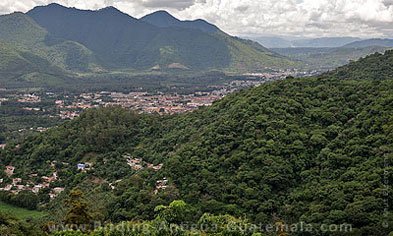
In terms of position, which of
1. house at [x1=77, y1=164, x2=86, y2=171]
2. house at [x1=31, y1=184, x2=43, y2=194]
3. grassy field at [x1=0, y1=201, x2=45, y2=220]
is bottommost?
grassy field at [x1=0, y1=201, x2=45, y2=220]

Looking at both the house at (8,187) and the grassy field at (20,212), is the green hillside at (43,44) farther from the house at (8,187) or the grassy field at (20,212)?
the grassy field at (20,212)

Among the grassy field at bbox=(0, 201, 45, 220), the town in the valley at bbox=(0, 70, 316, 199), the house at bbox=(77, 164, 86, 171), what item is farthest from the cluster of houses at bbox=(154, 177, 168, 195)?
the town in the valley at bbox=(0, 70, 316, 199)

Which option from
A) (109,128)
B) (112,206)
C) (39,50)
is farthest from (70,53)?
(112,206)

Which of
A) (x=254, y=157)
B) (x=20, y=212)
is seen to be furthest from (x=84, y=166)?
(x=254, y=157)

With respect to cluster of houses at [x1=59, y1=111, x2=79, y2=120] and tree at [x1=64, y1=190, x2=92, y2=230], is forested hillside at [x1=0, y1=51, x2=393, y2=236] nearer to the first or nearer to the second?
tree at [x1=64, y1=190, x2=92, y2=230]

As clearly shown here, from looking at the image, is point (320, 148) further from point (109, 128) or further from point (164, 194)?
point (109, 128)

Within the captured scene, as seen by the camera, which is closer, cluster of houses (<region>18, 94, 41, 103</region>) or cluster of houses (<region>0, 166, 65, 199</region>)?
cluster of houses (<region>0, 166, 65, 199</region>)
